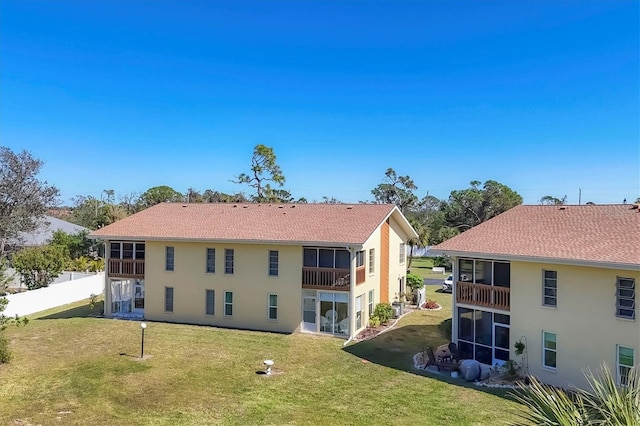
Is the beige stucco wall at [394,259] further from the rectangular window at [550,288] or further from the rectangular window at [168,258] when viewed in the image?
the rectangular window at [168,258]

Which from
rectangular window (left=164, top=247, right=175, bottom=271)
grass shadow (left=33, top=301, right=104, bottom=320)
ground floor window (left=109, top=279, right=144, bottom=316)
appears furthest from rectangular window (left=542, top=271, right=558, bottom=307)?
grass shadow (left=33, top=301, right=104, bottom=320)

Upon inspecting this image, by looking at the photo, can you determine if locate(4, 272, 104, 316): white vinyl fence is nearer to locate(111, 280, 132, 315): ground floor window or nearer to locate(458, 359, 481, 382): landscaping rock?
locate(111, 280, 132, 315): ground floor window

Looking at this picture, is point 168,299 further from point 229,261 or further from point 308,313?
point 308,313

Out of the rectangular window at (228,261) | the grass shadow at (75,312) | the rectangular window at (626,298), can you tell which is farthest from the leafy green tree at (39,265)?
the rectangular window at (626,298)

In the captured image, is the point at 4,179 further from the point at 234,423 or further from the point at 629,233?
the point at 629,233

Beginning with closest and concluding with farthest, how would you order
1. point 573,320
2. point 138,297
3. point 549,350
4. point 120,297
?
point 573,320, point 549,350, point 138,297, point 120,297

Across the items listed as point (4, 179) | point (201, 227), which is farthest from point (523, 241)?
point (4, 179)

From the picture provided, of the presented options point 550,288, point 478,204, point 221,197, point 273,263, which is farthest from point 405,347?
point 478,204
